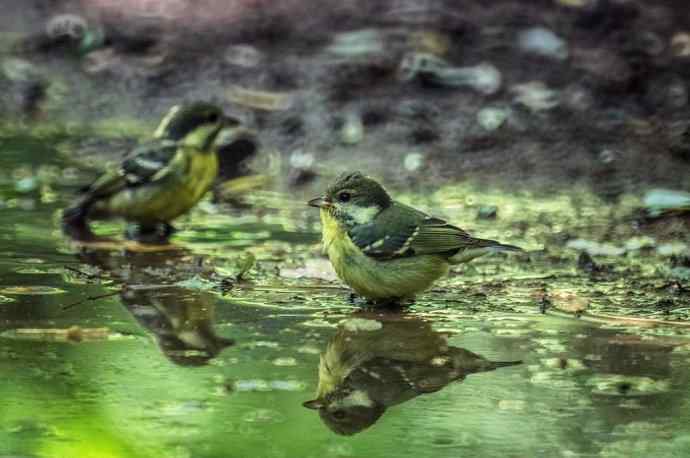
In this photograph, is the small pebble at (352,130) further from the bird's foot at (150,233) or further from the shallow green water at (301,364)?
the shallow green water at (301,364)

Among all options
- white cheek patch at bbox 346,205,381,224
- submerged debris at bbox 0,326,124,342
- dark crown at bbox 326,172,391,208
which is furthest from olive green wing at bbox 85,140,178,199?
submerged debris at bbox 0,326,124,342

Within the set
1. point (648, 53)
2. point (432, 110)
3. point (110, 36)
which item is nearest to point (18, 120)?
point (110, 36)

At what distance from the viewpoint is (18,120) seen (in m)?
11.9

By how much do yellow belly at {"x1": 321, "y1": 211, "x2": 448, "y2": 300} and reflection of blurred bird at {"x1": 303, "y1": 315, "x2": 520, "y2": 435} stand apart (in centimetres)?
22

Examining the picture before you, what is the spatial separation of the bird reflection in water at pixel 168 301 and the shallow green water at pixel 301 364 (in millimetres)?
17

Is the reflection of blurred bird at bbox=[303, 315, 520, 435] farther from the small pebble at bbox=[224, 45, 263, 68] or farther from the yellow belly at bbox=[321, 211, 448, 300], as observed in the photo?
the small pebble at bbox=[224, 45, 263, 68]

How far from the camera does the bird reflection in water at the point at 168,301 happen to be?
246 inches

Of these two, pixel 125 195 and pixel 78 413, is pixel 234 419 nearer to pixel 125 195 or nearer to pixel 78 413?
pixel 78 413

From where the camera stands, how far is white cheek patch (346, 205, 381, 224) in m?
7.22

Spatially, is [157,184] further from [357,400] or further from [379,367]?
[357,400]

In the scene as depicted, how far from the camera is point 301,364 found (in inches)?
235

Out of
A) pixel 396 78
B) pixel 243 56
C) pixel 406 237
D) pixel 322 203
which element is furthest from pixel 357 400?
pixel 243 56

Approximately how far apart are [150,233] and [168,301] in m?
2.23

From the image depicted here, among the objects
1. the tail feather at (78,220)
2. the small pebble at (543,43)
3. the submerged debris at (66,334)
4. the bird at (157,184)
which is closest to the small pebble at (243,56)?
the small pebble at (543,43)
